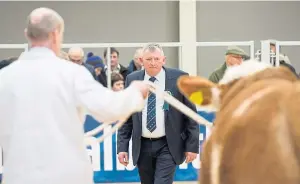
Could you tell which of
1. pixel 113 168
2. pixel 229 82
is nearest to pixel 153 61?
pixel 113 168

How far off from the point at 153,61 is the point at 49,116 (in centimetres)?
251

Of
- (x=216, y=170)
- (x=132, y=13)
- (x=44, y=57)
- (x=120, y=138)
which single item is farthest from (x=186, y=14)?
(x=216, y=170)

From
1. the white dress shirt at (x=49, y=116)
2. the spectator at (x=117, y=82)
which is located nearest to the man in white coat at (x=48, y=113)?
the white dress shirt at (x=49, y=116)

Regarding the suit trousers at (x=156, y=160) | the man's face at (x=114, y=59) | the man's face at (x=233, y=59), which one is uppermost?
the man's face at (x=233, y=59)

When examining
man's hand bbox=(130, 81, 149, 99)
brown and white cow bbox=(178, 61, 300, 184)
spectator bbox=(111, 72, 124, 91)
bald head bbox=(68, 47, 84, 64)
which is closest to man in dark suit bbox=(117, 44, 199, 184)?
spectator bbox=(111, 72, 124, 91)

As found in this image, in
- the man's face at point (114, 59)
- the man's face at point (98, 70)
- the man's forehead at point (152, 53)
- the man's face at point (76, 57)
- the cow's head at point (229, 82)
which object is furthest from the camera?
the man's face at point (114, 59)

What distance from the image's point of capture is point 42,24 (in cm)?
307

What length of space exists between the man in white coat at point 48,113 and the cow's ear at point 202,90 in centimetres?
38

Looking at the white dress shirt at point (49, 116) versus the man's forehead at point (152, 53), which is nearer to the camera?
the white dress shirt at point (49, 116)

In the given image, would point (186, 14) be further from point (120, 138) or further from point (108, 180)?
point (120, 138)

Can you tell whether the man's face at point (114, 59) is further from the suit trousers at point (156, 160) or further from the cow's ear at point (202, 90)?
the cow's ear at point (202, 90)

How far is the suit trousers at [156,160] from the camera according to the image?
5.26m

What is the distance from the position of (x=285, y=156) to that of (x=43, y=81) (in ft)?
5.05

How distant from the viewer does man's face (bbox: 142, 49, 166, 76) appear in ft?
17.7
